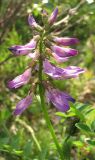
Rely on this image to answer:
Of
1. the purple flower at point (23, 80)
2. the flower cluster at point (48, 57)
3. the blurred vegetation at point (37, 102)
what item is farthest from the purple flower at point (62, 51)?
the blurred vegetation at point (37, 102)

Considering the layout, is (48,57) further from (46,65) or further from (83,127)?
(83,127)

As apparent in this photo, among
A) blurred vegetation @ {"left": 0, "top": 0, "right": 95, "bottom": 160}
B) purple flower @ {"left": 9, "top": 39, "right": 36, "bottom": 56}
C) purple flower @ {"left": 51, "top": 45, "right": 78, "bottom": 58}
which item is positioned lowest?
blurred vegetation @ {"left": 0, "top": 0, "right": 95, "bottom": 160}

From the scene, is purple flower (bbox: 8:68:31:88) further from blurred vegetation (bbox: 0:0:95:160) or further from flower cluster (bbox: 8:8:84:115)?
blurred vegetation (bbox: 0:0:95:160)

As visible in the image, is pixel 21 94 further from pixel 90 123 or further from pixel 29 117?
pixel 90 123

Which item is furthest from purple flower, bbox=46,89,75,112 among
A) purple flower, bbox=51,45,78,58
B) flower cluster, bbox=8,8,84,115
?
purple flower, bbox=51,45,78,58

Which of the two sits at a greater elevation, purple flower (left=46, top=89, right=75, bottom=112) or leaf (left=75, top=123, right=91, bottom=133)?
purple flower (left=46, top=89, right=75, bottom=112)

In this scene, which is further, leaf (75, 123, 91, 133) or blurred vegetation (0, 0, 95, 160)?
blurred vegetation (0, 0, 95, 160)

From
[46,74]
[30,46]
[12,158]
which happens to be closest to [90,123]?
[46,74]
